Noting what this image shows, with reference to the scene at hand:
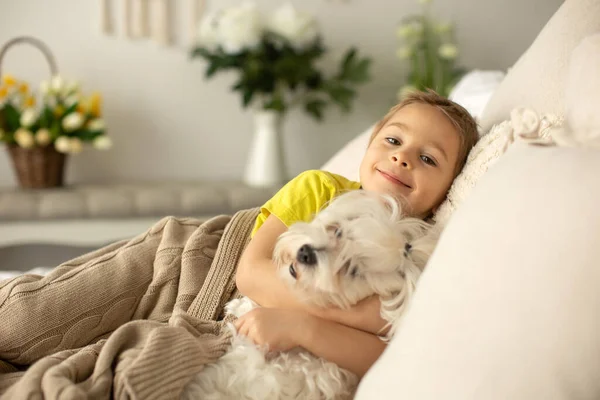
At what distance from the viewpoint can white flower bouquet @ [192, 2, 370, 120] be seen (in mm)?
3291

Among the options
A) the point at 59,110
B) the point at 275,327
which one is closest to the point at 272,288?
the point at 275,327

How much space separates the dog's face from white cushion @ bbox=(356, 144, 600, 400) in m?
0.19

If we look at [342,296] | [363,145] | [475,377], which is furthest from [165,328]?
[363,145]

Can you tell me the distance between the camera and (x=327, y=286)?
101cm

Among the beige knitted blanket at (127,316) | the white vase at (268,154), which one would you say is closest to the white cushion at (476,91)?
the beige knitted blanket at (127,316)

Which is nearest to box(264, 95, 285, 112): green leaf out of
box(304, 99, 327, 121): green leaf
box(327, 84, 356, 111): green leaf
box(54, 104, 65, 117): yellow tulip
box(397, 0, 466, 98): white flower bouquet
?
box(304, 99, 327, 121): green leaf

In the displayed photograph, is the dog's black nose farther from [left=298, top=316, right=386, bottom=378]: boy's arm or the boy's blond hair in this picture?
the boy's blond hair

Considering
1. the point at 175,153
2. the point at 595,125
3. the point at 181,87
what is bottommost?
the point at 175,153

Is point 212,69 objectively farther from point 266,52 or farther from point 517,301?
point 517,301

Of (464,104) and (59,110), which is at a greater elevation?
(464,104)

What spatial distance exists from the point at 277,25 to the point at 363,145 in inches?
66.0

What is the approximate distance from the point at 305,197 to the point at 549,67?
23.3 inches

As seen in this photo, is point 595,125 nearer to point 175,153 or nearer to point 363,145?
point 363,145

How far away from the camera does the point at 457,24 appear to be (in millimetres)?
4008
